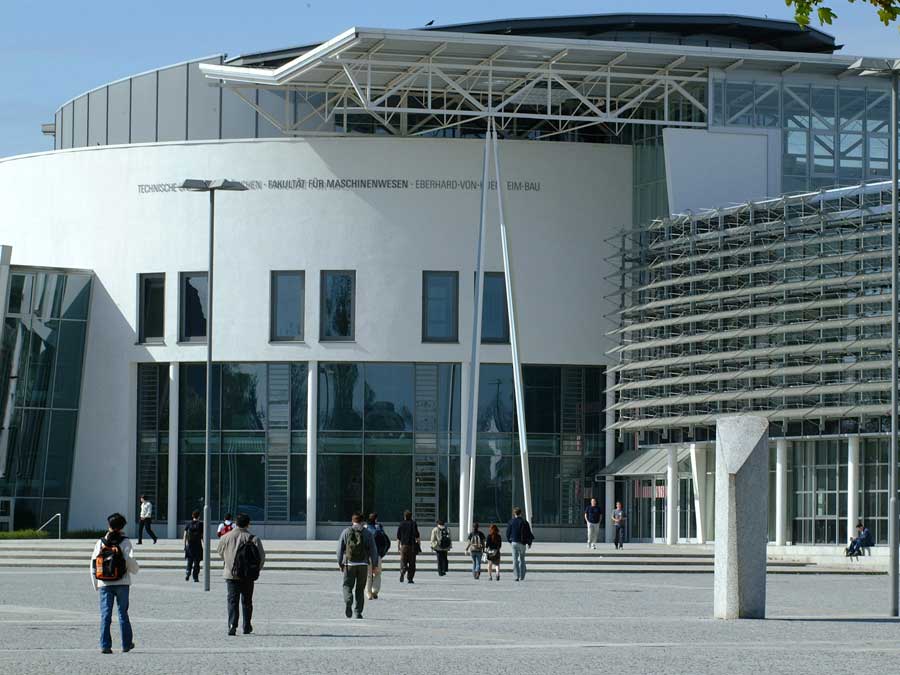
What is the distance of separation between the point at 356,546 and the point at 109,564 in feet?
21.9

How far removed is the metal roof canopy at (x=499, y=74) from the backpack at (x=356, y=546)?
81.7ft

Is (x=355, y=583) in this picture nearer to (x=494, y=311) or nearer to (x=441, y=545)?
(x=441, y=545)

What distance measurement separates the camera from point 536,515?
184 ft

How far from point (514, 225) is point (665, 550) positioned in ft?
39.9

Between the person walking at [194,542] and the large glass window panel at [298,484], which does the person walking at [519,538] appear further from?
the large glass window panel at [298,484]

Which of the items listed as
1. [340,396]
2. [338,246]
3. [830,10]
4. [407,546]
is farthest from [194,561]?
[830,10]

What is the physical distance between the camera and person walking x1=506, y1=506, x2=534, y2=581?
3822cm

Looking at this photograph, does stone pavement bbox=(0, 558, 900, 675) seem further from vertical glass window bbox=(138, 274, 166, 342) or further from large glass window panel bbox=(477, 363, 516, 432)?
vertical glass window bbox=(138, 274, 166, 342)

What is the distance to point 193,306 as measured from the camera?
185 feet

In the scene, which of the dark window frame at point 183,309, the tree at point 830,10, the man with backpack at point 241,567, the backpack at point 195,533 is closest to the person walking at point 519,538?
the backpack at point 195,533

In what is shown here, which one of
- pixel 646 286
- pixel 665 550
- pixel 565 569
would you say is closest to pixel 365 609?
pixel 565 569

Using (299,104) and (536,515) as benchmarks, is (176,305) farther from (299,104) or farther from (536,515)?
(536,515)

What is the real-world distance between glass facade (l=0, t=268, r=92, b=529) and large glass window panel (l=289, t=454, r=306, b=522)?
719cm

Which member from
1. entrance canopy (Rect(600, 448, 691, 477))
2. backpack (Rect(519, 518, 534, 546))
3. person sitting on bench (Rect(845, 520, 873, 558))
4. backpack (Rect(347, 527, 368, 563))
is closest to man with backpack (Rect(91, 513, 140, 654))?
backpack (Rect(347, 527, 368, 563))
